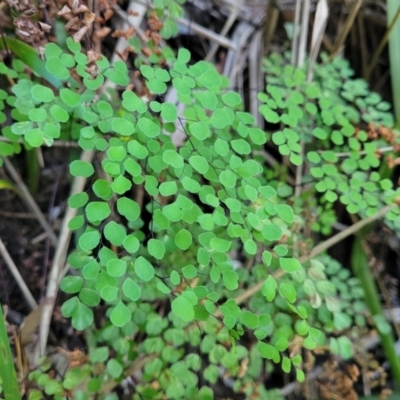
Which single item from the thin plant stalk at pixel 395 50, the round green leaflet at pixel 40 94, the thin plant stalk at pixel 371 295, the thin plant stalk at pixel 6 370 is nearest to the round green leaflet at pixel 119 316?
the thin plant stalk at pixel 6 370

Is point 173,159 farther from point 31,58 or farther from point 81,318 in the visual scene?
point 31,58

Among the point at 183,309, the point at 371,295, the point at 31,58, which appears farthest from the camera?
the point at 371,295

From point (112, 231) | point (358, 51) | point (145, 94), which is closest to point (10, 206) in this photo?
point (145, 94)

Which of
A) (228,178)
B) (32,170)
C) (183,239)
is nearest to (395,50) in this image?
(228,178)

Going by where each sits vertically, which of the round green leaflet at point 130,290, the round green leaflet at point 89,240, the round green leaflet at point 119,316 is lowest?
the round green leaflet at point 119,316

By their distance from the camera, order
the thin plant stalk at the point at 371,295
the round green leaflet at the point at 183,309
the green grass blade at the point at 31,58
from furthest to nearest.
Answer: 1. the thin plant stalk at the point at 371,295
2. the green grass blade at the point at 31,58
3. the round green leaflet at the point at 183,309

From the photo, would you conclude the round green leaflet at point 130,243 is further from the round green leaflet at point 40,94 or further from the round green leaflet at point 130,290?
the round green leaflet at point 40,94
